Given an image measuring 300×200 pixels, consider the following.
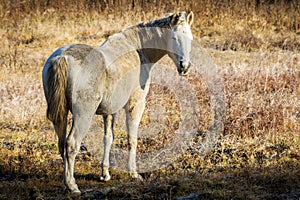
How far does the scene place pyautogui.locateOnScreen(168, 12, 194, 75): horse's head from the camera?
5865mm

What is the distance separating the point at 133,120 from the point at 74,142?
1.13 m

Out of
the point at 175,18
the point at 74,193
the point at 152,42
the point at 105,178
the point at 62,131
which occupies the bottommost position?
the point at 105,178

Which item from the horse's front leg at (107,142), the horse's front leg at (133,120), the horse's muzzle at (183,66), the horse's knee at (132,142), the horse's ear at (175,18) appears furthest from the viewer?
the horse's knee at (132,142)

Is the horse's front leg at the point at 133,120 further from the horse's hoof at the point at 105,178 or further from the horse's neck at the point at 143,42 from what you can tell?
the horse's neck at the point at 143,42

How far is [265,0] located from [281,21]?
1.34m

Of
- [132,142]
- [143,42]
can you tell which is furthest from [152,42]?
[132,142]

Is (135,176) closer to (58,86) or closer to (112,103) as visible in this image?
(112,103)

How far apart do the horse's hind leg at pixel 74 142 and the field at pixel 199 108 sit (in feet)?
0.67

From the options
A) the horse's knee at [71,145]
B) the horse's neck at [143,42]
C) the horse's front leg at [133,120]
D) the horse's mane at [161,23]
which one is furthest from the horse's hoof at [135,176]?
the horse's mane at [161,23]

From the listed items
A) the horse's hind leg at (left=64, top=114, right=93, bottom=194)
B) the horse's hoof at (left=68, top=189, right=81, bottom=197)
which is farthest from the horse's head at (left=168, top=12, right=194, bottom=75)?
the horse's hoof at (left=68, top=189, right=81, bottom=197)

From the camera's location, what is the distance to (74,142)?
5340 mm

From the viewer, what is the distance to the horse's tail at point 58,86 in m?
5.13

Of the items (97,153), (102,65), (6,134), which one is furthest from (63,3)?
(102,65)

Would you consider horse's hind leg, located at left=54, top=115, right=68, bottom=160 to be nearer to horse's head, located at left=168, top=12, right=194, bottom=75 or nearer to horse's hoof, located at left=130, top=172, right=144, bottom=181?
horse's hoof, located at left=130, top=172, right=144, bottom=181
